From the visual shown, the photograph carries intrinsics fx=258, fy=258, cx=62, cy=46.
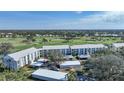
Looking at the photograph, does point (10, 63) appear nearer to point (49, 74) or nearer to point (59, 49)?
point (49, 74)

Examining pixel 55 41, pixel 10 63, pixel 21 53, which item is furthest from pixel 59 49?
pixel 10 63

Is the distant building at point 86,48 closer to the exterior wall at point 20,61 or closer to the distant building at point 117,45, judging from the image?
the distant building at point 117,45

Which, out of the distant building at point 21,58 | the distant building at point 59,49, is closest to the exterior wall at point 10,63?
Answer: the distant building at point 21,58

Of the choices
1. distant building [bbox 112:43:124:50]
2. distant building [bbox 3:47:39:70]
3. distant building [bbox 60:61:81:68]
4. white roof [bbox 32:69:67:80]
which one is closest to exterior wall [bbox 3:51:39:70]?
distant building [bbox 3:47:39:70]

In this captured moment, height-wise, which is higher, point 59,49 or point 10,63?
point 59,49

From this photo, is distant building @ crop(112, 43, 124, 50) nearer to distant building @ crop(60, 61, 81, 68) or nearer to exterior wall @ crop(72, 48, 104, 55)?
exterior wall @ crop(72, 48, 104, 55)

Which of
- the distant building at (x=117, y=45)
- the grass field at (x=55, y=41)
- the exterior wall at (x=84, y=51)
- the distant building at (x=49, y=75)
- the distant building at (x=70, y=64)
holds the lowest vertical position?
the distant building at (x=49, y=75)
